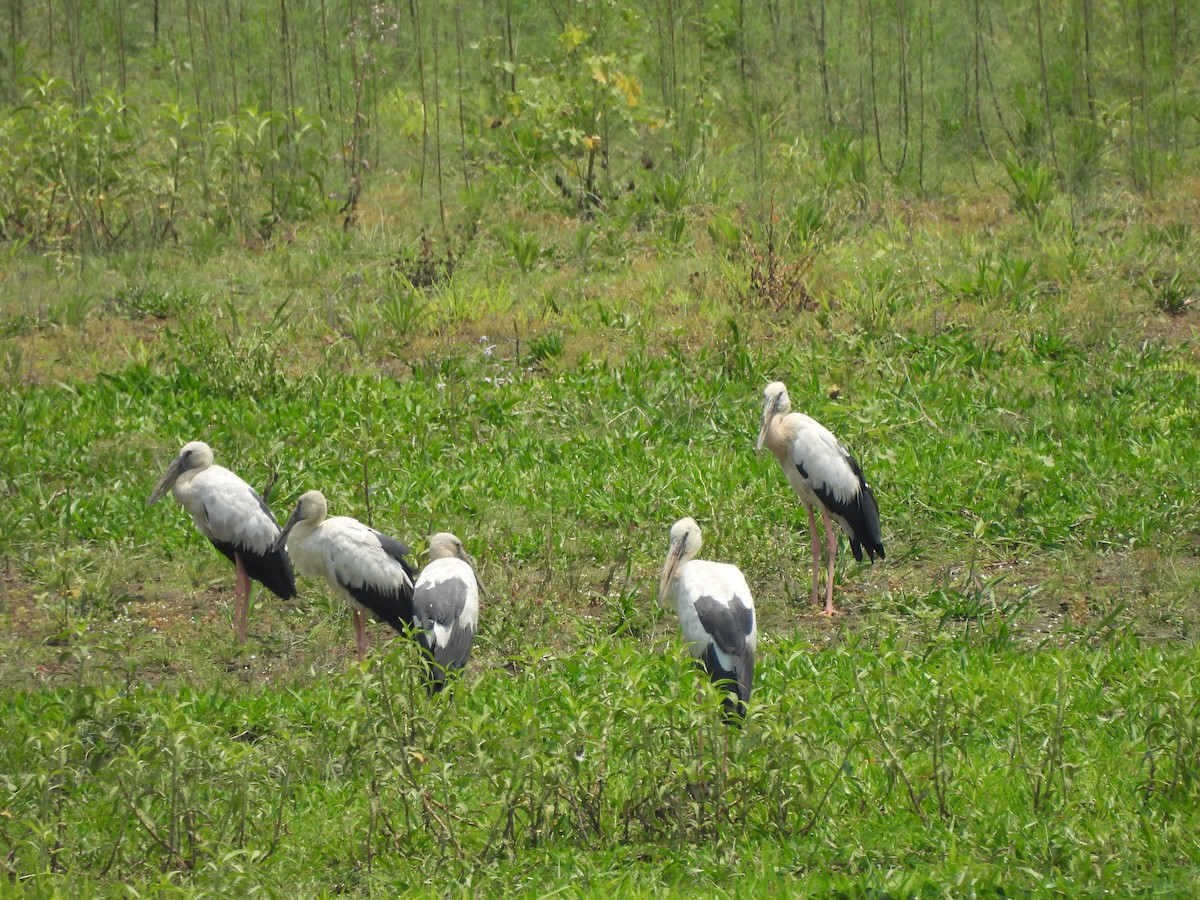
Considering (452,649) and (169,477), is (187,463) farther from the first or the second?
(452,649)

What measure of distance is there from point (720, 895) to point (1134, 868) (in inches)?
45.2

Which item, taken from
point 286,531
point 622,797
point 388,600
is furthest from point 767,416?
point 622,797

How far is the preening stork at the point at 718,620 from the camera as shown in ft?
16.6

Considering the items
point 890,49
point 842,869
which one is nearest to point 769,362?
point 842,869

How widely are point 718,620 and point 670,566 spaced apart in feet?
1.97

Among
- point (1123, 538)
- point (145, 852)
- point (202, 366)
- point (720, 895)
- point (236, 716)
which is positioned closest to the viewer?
point (720, 895)

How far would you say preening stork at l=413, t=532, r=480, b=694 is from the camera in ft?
18.4

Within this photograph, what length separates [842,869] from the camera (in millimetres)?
4051

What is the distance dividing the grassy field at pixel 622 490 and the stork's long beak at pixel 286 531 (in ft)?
1.41

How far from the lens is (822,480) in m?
6.70

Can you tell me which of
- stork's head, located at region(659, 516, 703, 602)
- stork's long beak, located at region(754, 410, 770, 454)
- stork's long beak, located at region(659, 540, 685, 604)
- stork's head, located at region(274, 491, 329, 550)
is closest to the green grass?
stork's long beak, located at region(659, 540, 685, 604)

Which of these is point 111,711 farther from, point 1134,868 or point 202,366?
point 202,366

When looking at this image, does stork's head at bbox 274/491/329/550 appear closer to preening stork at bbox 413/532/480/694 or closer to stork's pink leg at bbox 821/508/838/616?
preening stork at bbox 413/532/480/694

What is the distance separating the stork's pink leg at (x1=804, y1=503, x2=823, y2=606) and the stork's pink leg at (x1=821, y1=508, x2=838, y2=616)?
5 cm
